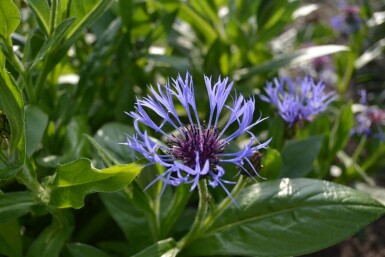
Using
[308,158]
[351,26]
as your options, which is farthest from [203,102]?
[351,26]

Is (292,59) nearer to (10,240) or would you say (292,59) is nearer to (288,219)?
(288,219)

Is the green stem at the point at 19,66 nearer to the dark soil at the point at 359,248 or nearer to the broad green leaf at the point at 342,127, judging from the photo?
the broad green leaf at the point at 342,127

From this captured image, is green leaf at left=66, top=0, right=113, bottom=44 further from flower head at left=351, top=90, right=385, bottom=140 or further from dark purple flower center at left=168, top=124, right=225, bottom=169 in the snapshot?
flower head at left=351, top=90, right=385, bottom=140

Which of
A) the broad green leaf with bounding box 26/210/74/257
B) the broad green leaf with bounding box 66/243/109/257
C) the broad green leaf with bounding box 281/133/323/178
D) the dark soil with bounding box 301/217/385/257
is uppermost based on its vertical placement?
the broad green leaf with bounding box 281/133/323/178

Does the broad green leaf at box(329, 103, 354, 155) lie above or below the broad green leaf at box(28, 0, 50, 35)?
below

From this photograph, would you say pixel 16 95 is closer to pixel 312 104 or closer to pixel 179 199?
pixel 179 199

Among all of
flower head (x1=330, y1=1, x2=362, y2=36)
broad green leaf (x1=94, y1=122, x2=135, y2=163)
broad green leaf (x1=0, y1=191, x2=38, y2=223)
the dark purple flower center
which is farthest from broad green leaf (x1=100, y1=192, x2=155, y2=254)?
flower head (x1=330, y1=1, x2=362, y2=36)

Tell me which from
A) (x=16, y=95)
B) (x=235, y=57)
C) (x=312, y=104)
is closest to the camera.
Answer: (x=16, y=95)
